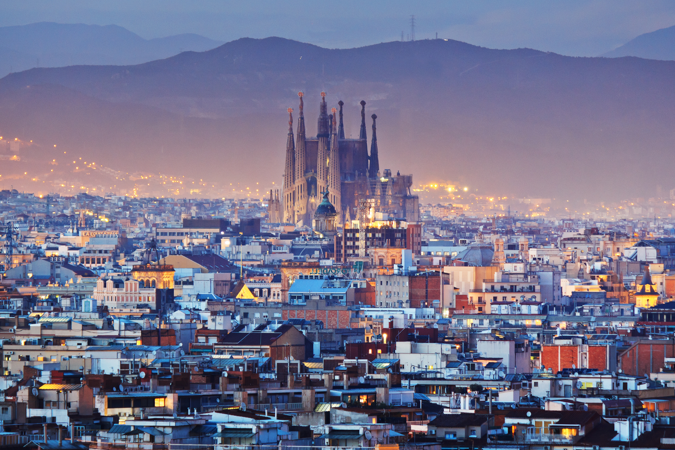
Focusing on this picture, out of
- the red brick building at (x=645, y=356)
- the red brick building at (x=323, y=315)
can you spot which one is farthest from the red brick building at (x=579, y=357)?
the red brick building at (x=323, y=315)

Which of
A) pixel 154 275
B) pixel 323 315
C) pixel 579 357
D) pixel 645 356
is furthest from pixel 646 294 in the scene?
pixel 579 357

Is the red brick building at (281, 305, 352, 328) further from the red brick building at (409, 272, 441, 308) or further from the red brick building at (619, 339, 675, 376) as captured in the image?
the red brick building at (619, 339, 675, 376)

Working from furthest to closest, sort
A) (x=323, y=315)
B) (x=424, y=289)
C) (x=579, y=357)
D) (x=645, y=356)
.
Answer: (x=424, y=289), (x=323, y=315), (x=645, y=356), (x=579, y=357)

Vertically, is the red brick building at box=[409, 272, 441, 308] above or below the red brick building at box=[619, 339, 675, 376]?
above

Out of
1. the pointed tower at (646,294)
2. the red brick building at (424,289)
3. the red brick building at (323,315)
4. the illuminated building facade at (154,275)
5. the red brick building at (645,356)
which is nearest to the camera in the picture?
the red brick building at (645,356)

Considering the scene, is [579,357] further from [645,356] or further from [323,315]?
[323,315]

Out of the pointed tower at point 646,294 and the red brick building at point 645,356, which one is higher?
the pointed tower at point 646,294

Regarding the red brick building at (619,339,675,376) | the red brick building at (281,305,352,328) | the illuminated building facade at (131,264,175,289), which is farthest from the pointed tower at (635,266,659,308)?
the red brick building at (619,339,675,376)

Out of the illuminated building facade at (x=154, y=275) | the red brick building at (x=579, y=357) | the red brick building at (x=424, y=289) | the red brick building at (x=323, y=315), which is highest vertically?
the illuminated building facade at (x=154, y=275)

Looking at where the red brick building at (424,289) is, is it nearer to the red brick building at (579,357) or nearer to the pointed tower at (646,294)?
the pointed tower at (646,294)

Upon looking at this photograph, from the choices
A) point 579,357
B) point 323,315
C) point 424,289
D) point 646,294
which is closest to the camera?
point 579,357

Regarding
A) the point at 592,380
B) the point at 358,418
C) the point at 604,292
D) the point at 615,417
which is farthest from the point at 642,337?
the point at 604,292

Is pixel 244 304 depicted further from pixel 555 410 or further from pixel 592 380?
pixel 555 410
